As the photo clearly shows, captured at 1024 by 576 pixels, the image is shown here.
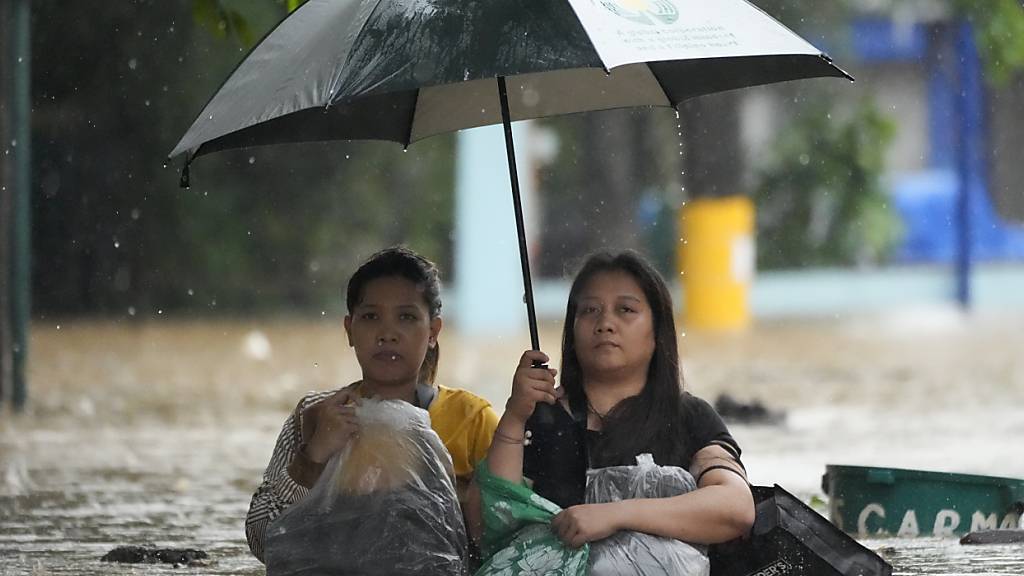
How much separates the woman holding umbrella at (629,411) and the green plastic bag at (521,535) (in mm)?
35

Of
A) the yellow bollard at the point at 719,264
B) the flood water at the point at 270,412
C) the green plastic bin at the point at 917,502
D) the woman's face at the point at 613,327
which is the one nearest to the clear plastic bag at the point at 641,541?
the woman's face at the point at 613,327

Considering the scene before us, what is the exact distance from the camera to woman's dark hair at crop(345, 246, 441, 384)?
4590mm

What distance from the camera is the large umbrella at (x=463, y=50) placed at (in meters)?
4.09

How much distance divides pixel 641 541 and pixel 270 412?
25.2 feet

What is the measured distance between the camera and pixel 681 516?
13.6ft

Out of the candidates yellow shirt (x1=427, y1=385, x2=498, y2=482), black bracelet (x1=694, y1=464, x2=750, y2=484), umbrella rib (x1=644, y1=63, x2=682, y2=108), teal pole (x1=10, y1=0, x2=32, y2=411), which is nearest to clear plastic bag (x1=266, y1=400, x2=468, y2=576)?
yellow shirt (x1=427, y1=385, x2=498, y2=482)

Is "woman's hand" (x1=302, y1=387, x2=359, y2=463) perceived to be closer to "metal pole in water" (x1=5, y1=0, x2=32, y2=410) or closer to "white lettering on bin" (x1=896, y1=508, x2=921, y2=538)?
"white lettering on bin" (x1=896, y1=508, x2=921, y2=538)

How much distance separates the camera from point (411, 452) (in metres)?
4.32

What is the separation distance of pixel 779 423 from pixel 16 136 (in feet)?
16.8

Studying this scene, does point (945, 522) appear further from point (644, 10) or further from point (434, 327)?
point (644, 10)

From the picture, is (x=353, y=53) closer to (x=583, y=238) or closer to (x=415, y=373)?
(x=415, y=373)

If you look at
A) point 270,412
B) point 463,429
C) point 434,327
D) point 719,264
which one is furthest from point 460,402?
point 719,264

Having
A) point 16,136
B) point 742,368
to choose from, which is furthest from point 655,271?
point 742,368

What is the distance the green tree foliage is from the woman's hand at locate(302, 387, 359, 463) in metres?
18.8
